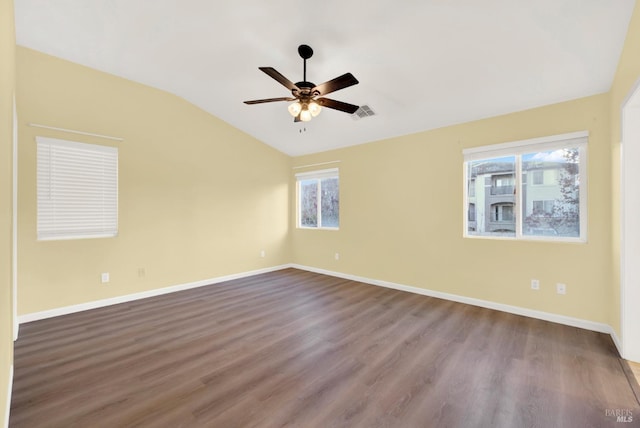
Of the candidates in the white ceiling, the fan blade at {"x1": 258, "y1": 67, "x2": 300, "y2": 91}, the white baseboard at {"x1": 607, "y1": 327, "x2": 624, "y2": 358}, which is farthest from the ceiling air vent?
the white baseboard at {"x1": 607, "y1": 327, "x2": 624, "y2": 358}

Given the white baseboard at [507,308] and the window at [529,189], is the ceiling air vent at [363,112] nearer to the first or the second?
the window at [529,189]

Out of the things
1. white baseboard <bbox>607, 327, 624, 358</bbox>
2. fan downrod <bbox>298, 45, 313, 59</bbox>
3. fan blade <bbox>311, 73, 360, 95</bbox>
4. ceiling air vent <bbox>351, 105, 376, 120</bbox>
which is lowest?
white baseboard <bbox>607, 327, 624, 358</bbox>

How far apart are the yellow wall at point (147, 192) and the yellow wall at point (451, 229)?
4.67 ft

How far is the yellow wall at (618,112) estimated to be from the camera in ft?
6.77

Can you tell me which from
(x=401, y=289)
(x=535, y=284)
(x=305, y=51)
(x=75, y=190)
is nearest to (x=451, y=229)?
(x=535, y=284)

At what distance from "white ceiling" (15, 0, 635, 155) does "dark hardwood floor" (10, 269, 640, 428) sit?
2727mm

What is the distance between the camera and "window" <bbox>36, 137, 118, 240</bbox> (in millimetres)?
3291

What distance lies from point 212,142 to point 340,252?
10.5 ft

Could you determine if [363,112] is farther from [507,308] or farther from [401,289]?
[507,308]

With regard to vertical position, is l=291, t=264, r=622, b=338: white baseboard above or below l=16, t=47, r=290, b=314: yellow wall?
below

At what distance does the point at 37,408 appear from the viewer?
5.89ft

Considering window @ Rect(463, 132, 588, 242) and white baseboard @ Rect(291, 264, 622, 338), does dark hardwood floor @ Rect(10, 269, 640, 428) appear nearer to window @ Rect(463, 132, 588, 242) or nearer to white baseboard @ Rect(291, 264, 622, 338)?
white baseboard @ Rect(291, 264, 622, 338)

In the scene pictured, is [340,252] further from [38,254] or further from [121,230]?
[38,254]

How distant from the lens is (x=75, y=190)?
3506 mm
